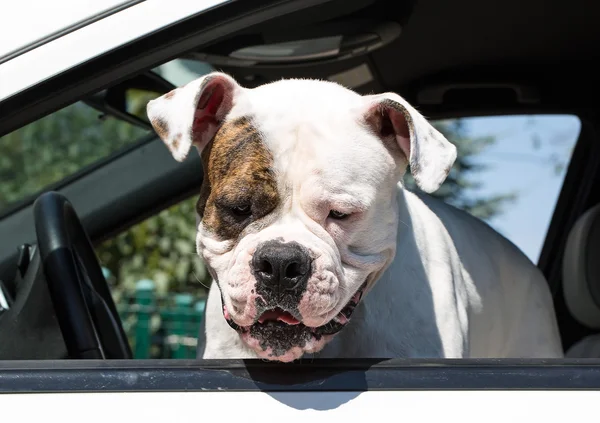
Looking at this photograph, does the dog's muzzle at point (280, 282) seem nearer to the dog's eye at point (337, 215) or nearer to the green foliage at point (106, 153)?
the dog's eye at point (337, 215)

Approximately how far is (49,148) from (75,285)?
25.3 feet

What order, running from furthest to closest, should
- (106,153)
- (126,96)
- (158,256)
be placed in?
(158,256) < (106,153) < (126,96)

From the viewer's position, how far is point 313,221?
2057 mm

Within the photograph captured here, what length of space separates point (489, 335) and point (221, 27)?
4.49 feet

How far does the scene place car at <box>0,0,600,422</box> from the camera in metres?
1.72

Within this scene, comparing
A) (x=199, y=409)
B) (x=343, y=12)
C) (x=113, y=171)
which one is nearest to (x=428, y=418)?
(x=199, y=409)

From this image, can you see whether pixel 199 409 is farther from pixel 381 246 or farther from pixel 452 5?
pixel 452 5

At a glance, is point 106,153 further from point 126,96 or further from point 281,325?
point 281,325

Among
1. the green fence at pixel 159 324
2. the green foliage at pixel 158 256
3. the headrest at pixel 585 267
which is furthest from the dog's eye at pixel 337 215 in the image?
the green foliage at pixel 158 256

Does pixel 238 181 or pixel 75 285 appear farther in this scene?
pixel 75 285

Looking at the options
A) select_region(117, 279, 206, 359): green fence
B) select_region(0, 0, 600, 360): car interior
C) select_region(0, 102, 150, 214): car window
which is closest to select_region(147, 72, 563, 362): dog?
select_region(0, 0, 600, 360): car interior

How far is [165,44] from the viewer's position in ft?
6.11

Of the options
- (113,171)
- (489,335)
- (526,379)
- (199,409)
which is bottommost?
(489,335)

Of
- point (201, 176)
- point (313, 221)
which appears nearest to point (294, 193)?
point (313, 221)
